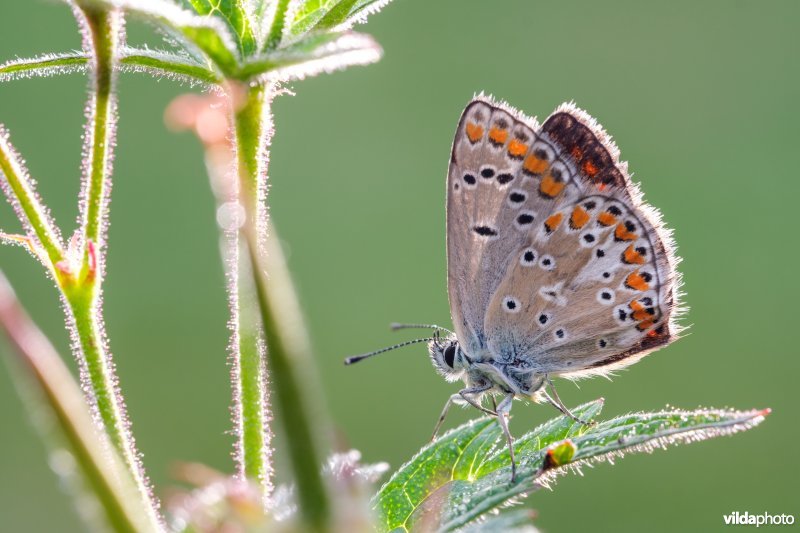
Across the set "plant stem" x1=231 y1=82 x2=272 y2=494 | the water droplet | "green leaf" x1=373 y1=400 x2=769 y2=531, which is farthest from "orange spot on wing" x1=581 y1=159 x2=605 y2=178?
the water droplet

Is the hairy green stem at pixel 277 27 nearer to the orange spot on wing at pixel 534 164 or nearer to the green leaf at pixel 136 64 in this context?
the green leaf at pixel 136 64

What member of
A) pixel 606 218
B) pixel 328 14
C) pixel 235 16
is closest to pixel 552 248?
pixel 606 218

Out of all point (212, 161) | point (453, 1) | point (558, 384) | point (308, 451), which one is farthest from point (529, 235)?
point (453, 1)

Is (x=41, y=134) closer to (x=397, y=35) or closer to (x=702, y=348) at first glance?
(x=397, y=35)

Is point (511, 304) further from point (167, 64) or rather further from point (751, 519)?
point (751, 519)

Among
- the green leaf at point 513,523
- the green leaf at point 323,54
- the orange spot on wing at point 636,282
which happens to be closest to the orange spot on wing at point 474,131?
the orange spot on wing at point 636,282
